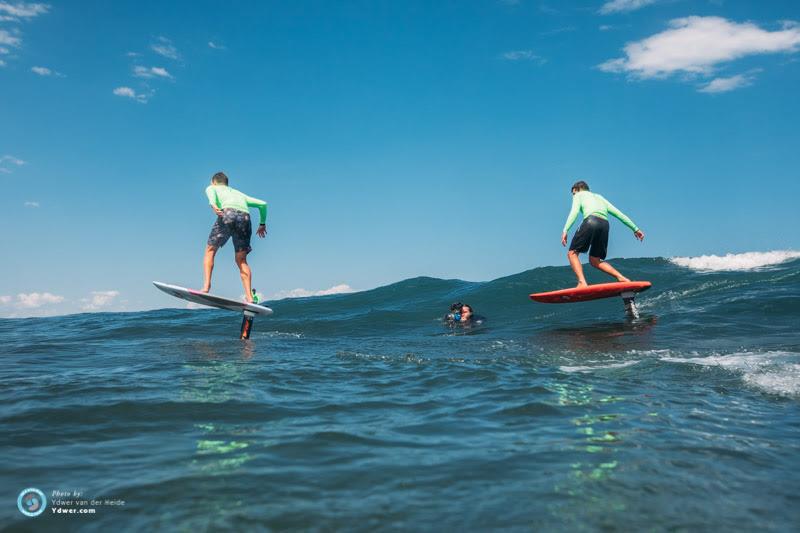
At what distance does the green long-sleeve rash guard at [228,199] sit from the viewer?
10.9 metres

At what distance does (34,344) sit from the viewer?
11.8m

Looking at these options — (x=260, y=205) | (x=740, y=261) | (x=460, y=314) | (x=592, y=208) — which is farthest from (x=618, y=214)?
(x=740, y=261)

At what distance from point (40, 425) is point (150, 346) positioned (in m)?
6.35

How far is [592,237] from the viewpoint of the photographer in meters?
12.9

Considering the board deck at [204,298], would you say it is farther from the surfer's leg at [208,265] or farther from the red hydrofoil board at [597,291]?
the red hydrofoil board at [597,291]

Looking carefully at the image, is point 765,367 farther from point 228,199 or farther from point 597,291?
point 228,199

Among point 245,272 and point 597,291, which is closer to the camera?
point 245,272

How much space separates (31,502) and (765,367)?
804cm

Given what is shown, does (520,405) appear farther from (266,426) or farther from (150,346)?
(150,346)

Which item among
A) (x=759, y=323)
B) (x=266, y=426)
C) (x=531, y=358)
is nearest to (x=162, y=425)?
(x=266, y=426)

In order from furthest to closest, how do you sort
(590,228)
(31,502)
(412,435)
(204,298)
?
(590,228) < (204,298) < (412,435) < (31,502)

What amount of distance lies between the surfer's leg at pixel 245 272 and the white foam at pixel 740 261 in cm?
1754

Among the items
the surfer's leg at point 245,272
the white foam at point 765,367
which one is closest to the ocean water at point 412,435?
the white foam at point 765,367

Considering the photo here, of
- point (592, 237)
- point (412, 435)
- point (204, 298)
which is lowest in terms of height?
point (412, 435)
